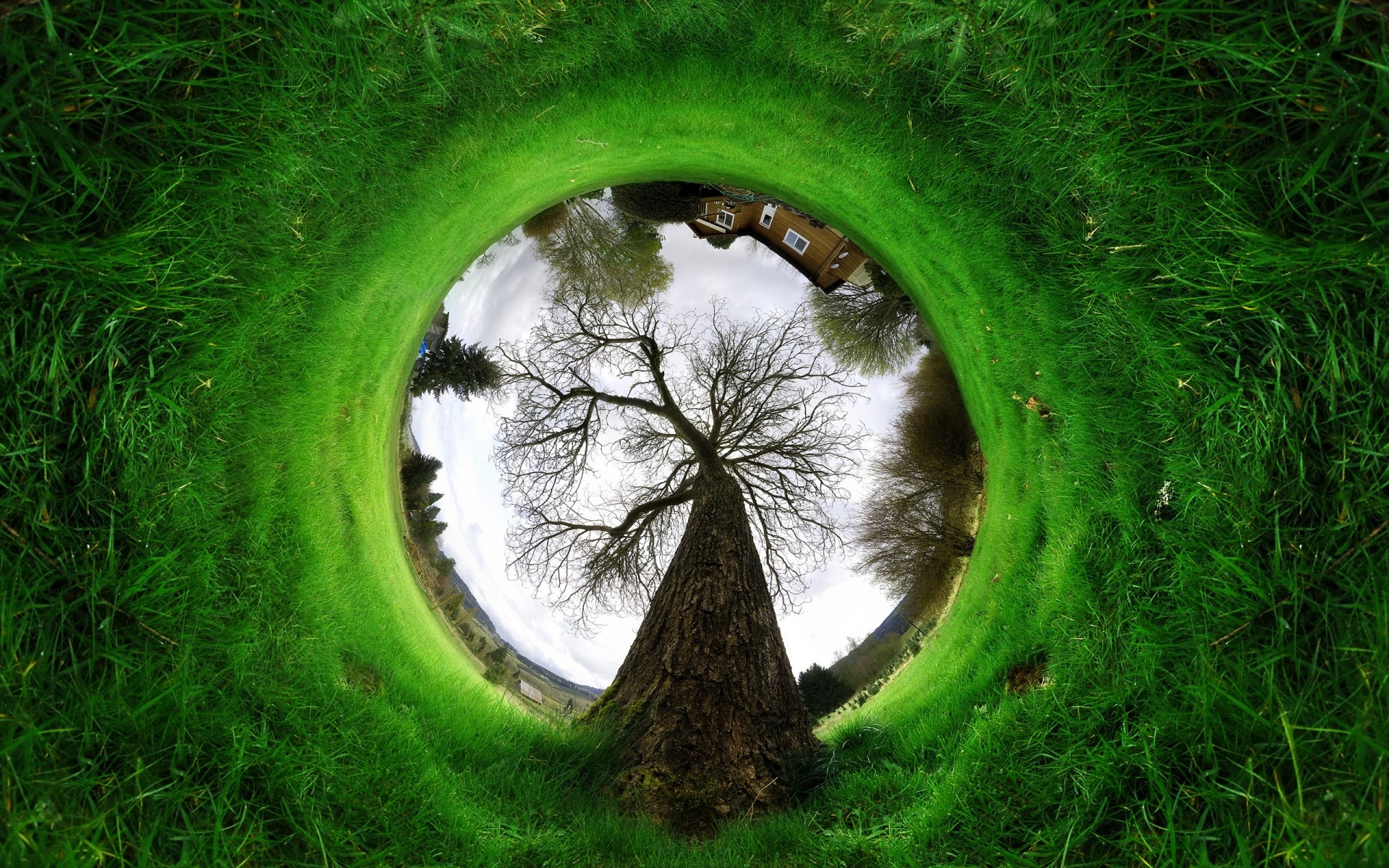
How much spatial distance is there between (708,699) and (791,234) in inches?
115

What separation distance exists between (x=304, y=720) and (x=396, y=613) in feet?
2.82

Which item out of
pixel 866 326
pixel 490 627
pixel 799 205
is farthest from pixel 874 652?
pixel 799 205

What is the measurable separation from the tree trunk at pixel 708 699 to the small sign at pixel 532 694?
513 mm

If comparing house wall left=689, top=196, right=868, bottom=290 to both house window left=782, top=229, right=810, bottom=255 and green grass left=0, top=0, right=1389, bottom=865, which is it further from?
green grass left=0, top=0, right=1389, bottom=865

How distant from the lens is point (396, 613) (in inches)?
138

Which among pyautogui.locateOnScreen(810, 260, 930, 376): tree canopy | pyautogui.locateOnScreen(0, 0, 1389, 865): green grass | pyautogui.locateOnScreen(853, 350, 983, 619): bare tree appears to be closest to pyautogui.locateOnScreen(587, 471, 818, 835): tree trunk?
pyautogui.locateOnScreen(0, 0, 1389, 865): green grass

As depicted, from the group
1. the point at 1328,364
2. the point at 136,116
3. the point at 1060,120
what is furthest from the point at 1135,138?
the point at 136,116

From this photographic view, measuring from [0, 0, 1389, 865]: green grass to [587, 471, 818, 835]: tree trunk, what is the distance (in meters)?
0.20

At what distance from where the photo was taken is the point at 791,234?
400 cm

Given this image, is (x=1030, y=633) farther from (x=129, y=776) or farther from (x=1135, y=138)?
(x=129, y=776)

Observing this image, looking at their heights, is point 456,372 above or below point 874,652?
above

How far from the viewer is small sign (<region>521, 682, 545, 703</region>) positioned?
371cm

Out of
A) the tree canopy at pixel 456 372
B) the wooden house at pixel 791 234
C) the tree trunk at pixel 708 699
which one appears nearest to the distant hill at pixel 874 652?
the tree trunk at pixel 708 699

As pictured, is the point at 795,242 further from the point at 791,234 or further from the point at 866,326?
the point at 866,326
